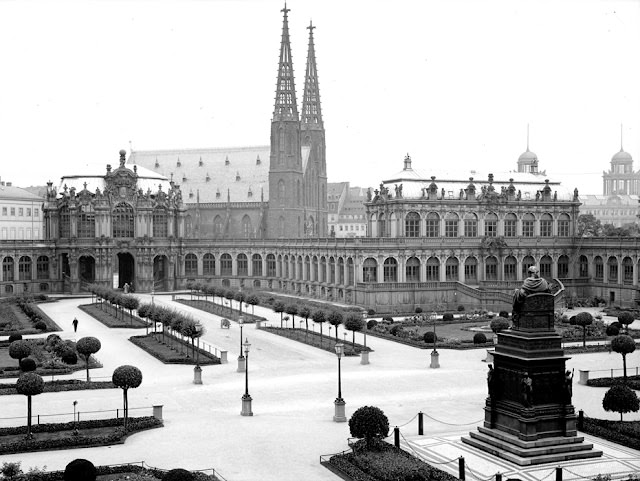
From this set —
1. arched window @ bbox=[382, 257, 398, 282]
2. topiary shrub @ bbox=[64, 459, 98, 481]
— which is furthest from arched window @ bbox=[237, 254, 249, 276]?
topiary shrub @ bbox=[64, 459, 98, 481]

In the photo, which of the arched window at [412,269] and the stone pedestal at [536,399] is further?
the arched window at [412,269]

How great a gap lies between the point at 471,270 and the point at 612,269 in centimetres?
1632

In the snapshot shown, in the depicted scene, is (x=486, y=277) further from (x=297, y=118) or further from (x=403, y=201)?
(x=297, y=118)

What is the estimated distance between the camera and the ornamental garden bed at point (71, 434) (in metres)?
36.5

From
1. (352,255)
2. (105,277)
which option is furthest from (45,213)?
(352,255)

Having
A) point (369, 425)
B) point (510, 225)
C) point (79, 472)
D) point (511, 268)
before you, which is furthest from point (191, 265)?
point (79, 472)

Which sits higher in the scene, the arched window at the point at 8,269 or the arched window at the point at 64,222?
the arched window at the point at 64,222

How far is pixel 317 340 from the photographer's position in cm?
→ 6938

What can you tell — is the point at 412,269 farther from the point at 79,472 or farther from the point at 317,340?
the point at 79,472

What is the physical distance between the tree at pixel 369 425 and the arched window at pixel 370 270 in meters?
66.3

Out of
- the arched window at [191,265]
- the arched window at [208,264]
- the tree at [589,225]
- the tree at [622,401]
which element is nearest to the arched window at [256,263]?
the arched window at [208,264]

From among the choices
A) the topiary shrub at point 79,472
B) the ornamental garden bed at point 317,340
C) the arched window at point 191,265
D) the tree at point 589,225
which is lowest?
the ornamental garden bed at point 317,340

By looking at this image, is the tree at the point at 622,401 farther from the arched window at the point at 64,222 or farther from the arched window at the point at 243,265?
the arched window at the point at 64,222

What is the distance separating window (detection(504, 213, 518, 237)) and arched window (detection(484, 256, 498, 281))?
4885mm
